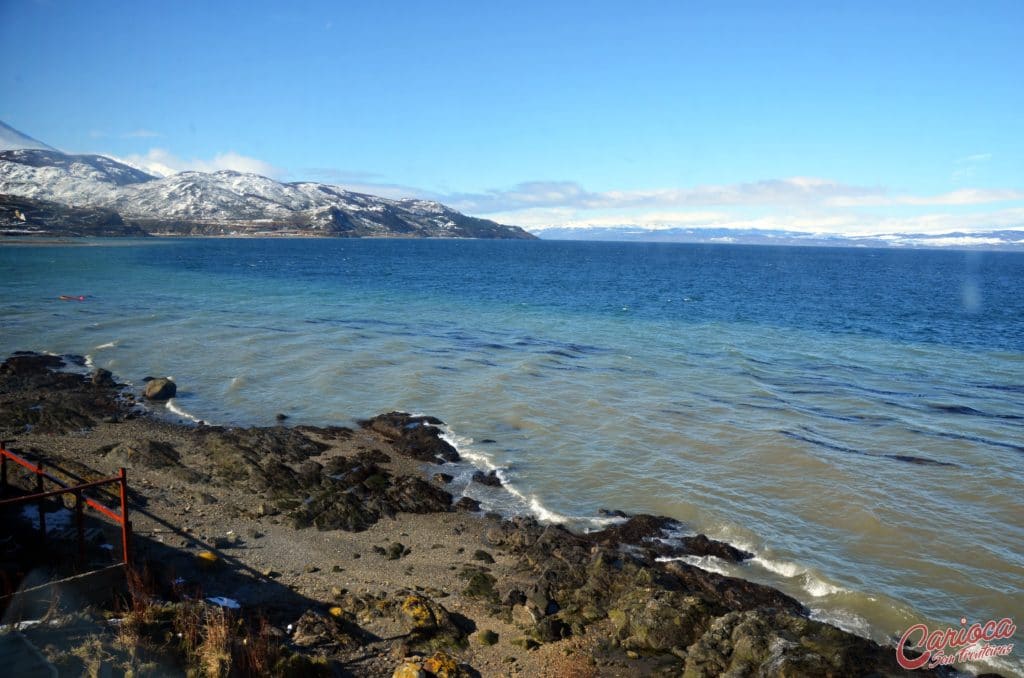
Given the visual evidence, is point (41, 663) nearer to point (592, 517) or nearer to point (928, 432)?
point (592, 517)

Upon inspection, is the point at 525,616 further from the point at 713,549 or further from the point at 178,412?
the point at 178,412

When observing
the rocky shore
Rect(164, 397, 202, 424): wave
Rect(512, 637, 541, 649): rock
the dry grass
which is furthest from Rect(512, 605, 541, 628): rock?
Rect(164, 397, 202, 424): wave

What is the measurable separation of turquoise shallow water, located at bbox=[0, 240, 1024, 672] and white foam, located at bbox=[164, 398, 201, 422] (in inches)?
7.2

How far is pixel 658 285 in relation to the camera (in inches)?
3145

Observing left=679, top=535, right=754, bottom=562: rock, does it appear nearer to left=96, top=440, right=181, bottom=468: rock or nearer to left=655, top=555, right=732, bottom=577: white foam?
left=655, top=555, right=732, bottom=577: white foam

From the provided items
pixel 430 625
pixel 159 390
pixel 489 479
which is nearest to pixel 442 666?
pixel 430 625

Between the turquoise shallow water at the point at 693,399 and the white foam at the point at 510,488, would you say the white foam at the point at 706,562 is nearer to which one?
the turquoise shallow water at the point at 693,399

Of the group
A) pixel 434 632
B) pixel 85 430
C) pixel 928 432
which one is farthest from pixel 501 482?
pixel 928 432

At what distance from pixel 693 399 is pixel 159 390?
19745 millimetres

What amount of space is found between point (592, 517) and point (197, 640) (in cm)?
886

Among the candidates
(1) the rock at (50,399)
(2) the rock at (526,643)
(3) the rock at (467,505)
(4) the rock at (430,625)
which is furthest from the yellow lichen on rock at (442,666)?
(1) the rock at (50,399)

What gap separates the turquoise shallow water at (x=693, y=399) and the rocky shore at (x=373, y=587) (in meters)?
1.73

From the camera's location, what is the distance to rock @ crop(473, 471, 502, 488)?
16.6m

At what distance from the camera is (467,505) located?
50.1ft
